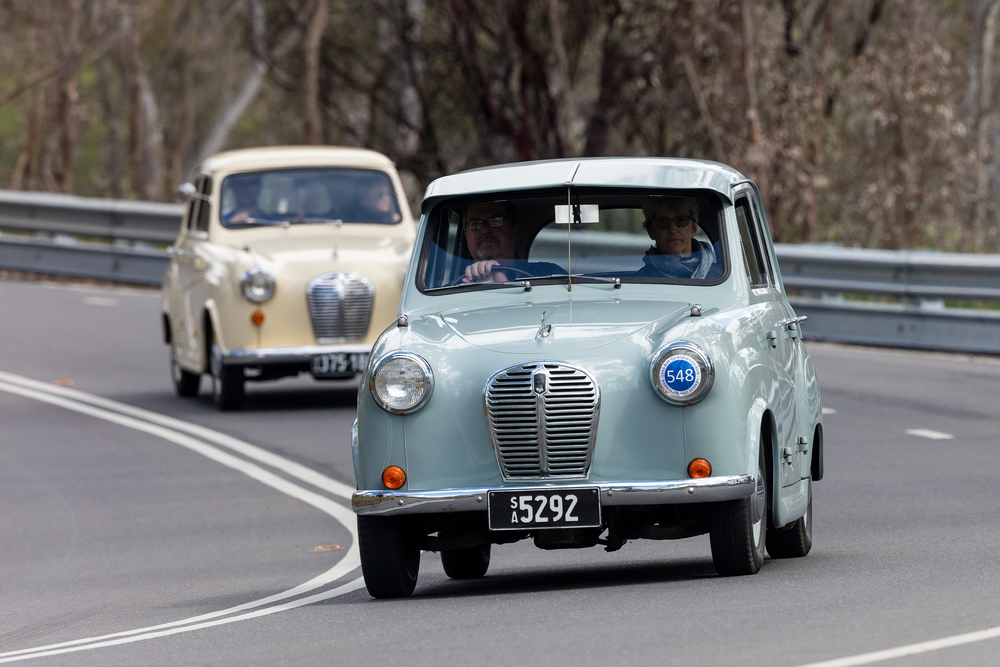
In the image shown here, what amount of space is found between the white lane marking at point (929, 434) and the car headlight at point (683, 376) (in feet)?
20.8

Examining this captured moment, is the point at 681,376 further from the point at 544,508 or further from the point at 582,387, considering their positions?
the point at 544,508

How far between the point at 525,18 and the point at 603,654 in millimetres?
22193

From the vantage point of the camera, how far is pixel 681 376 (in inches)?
274

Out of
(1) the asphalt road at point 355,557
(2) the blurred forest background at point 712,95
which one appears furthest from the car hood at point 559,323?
(2) the blurred forest background at point 712,95

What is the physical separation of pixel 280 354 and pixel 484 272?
6.80 meters

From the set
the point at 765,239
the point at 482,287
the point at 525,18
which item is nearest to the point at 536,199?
the point at 482,287

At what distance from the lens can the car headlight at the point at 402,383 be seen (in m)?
7.09

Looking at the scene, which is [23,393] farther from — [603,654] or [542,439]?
[603,654]

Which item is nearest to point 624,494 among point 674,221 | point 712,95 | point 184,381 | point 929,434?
point 674,221

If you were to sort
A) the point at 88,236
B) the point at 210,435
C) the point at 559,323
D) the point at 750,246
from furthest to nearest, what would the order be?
the point at 88,236 → the point at 210,435 → the point at 750,246 → the point at 559,323

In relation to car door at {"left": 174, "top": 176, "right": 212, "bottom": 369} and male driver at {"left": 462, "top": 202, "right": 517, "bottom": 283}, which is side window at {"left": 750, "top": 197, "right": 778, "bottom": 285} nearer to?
male driver at {"left": 462, "top": 202, "right": 517, "bottom": 283}

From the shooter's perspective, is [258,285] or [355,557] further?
[258,285]

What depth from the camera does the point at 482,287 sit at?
7.93 meters

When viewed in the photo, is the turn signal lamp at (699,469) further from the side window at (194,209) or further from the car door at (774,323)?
the side window at (194,209)
